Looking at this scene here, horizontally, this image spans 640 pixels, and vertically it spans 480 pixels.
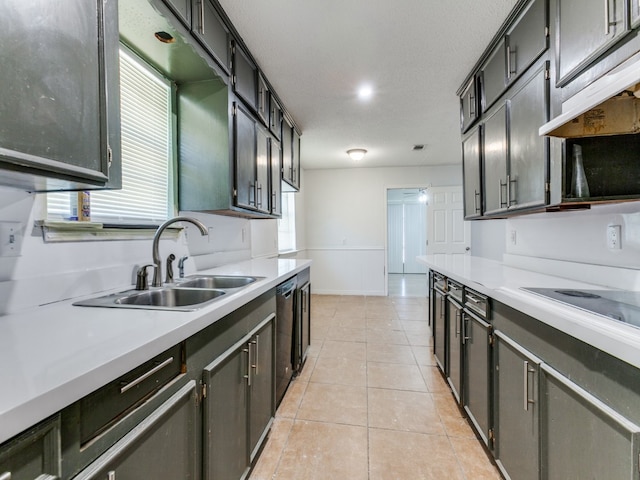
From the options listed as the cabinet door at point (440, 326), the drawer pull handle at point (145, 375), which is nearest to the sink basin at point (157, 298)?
the drawer pull handle at point (145, 375)

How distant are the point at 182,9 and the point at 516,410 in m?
2.30

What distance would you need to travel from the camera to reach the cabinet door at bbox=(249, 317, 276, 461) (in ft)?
4.75

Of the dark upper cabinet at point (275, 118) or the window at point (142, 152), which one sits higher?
the dark upper cabinet at point (275, 118)

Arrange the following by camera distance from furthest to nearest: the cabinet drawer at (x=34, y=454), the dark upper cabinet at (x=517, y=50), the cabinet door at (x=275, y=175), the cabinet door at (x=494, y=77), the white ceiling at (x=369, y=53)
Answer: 1. the cabinet door at (x=275, y=175)
2. the cabinet door at (x=494, y=77)
3. the white ceiling at (x=369, y=53)
4. the dark upper cabinet at (x=517, y=50)
5. the cabinet drawer at (x=34, y=454)

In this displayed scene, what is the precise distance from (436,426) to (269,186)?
2.17 meters

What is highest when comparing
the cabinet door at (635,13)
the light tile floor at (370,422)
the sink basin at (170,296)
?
the cabinet door at (635,13)

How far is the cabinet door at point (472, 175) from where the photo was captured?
2.32 meters

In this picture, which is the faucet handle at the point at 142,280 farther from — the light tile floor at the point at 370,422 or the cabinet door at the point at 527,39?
the cabinet door at the point at 527,39

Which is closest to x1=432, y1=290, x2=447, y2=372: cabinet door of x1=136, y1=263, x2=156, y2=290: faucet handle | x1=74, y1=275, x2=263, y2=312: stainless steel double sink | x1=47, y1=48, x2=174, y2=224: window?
x1=74, y1=275, x2=263, y2=312: stainless steel double sink

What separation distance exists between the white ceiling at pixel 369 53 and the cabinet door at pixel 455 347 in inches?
69.5

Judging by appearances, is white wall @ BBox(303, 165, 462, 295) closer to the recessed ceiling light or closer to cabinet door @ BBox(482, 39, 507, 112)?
the recessed ceiling light

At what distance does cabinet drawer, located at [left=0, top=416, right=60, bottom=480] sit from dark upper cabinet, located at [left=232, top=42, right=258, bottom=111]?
1948 mm

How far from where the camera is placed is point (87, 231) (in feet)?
4.24

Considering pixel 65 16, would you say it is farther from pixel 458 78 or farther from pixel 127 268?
pixel 458 78
